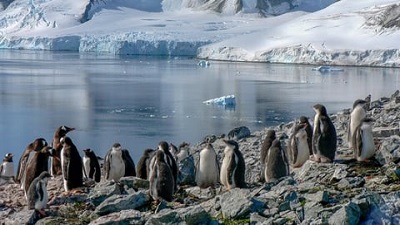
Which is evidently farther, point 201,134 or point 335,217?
point 201,134

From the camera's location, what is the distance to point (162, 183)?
643cm

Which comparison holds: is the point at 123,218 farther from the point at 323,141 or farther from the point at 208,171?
the point at 323,141

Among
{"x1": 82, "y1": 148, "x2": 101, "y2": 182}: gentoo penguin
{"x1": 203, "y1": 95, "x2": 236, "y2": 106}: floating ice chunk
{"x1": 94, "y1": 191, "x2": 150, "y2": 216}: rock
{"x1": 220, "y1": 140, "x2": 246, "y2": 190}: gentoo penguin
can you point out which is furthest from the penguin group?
{"x1": 203, "y1": 95, "x2": 236, "y2": 106}: floating ice chunk

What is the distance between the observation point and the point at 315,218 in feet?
16.0

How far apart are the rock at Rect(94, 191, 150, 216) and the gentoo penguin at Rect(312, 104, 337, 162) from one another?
2020 mm

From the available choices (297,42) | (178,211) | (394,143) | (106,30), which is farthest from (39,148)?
(106,30)

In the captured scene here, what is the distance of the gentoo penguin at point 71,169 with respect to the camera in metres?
7.27

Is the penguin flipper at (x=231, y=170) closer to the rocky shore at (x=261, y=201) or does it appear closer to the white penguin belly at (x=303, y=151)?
the rocky shore at (x=261, y=201)

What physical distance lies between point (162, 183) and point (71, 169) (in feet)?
4.22

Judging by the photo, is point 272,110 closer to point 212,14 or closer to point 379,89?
point 379,89

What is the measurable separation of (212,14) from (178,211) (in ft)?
214

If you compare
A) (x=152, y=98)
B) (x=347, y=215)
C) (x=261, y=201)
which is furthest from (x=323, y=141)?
(x=152, y=98)

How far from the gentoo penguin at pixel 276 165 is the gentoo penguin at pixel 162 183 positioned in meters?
1.12

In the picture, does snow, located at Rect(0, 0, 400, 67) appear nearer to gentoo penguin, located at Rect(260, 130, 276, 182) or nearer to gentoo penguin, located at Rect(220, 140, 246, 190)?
gentoo penguin, located at Rect(260, 130, 276, 182)
